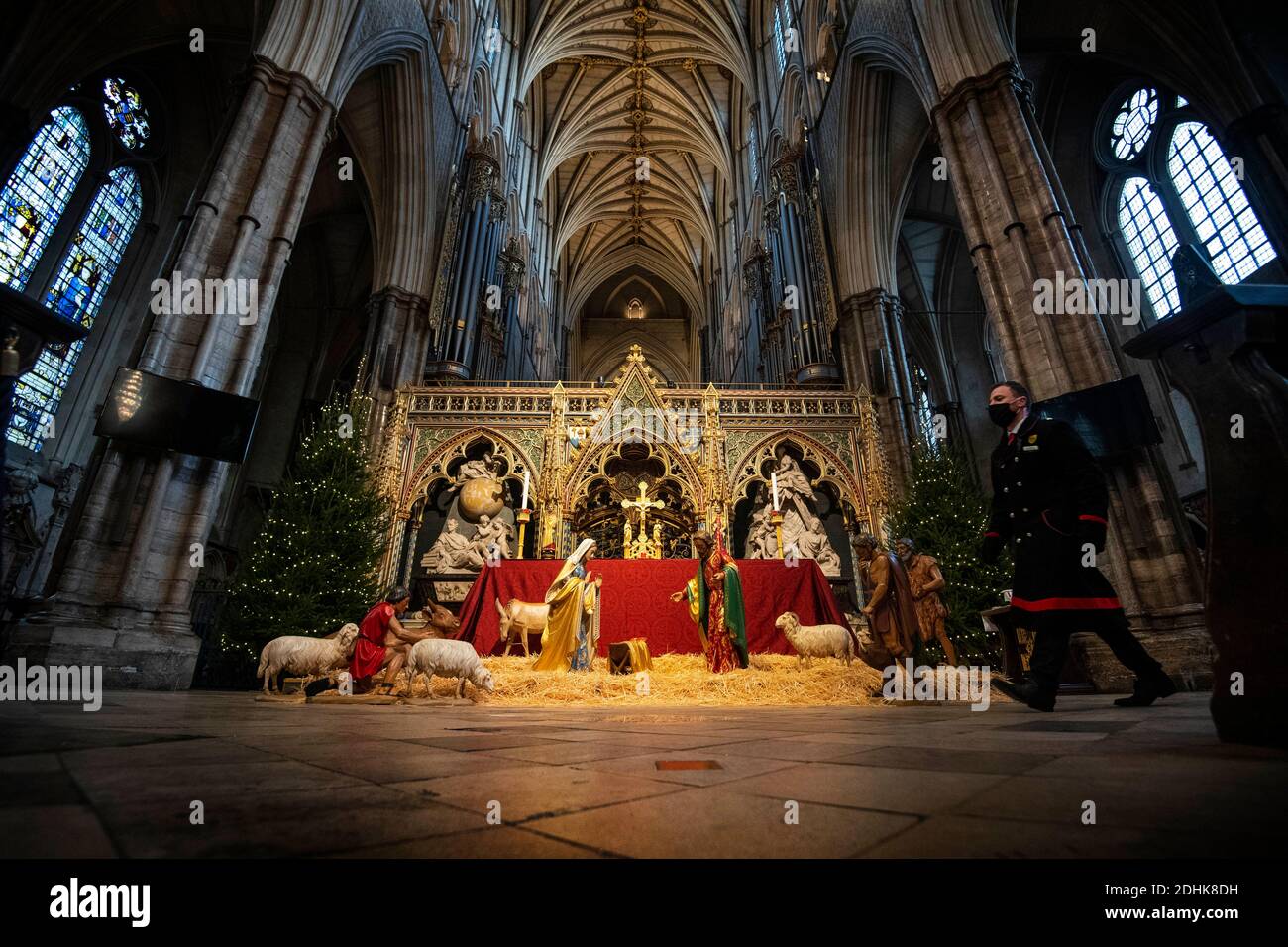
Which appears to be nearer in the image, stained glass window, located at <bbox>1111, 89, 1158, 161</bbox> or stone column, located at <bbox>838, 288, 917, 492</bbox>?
stone column, located at <bbox>838, 288, 917, 492</bbox>

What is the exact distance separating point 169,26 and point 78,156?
3.28 m

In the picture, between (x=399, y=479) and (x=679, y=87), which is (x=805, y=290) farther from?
(x=679, y=87)

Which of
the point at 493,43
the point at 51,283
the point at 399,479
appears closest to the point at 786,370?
the point at 399,479

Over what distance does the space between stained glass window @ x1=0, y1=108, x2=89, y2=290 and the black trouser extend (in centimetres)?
1552

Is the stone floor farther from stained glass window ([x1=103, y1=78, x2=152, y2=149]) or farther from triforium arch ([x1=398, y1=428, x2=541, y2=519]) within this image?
stained glass window ([x1=103, y1=78, x2=152, y2=149])

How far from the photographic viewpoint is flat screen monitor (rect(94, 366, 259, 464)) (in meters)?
5.60

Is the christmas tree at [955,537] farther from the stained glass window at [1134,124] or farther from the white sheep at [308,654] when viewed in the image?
the stained glass window at [1134,124]

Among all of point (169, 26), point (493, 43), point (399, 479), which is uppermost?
point (493, 43)

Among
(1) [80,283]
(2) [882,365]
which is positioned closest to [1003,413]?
(2) [882,365]

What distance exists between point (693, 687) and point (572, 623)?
1.58 meters

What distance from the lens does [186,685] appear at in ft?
17.9

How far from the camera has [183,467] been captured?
6.08 meters

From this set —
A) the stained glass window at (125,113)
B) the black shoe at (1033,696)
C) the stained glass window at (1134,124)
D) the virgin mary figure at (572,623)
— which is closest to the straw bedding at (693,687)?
the virgin mary figure at (572,623)

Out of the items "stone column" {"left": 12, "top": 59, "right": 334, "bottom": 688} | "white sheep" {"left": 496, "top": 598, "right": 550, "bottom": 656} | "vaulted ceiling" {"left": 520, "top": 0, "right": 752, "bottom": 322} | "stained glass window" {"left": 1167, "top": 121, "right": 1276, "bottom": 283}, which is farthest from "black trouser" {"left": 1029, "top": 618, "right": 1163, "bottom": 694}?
"vaulted ceiling" {"left": 520, "top": 0, "right": 752, "bottom": 322}
